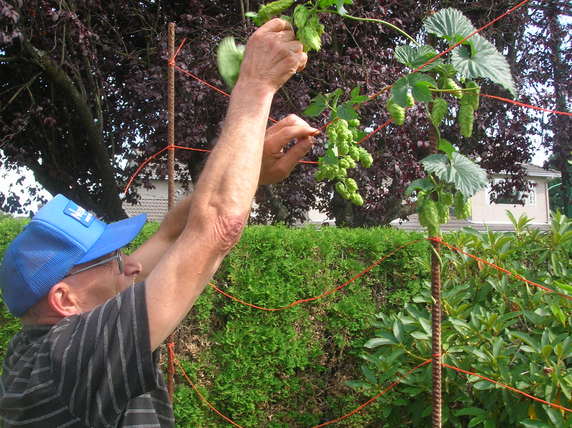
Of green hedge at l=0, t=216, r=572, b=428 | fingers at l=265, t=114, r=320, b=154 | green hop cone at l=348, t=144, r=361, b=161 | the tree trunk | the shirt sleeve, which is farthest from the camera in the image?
the tree trunk

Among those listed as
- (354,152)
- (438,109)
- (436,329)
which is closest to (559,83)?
(436,329)

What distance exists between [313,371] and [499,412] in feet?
5.23

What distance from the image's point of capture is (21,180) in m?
7.12

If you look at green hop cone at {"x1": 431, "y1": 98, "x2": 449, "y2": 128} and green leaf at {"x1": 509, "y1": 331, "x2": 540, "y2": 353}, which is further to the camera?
green leaf at {"x1": 509, "y1": 331, "x2": 540, "y2": 353}

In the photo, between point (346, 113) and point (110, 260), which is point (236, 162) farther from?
point (346, 113)

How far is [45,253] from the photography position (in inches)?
51.3

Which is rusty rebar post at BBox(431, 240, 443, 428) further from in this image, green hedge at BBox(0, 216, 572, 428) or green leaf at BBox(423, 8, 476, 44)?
green hedge at BBox(0, 216, 572, 428)

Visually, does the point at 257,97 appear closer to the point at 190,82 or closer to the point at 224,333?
the point at 224,333

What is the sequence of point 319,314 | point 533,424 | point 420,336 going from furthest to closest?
1. point 319,314
2. point 420,336
3. point 533,424

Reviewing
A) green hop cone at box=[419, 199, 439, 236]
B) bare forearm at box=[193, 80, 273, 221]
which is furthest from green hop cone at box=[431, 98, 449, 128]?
bare forearm at box=[193, 80, 273, 221]

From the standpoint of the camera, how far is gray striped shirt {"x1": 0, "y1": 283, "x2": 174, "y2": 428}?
110 cm

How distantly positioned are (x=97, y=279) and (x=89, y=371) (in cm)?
36

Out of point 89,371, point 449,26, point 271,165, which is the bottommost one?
point 89,371

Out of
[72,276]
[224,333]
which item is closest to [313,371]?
[224,333]
